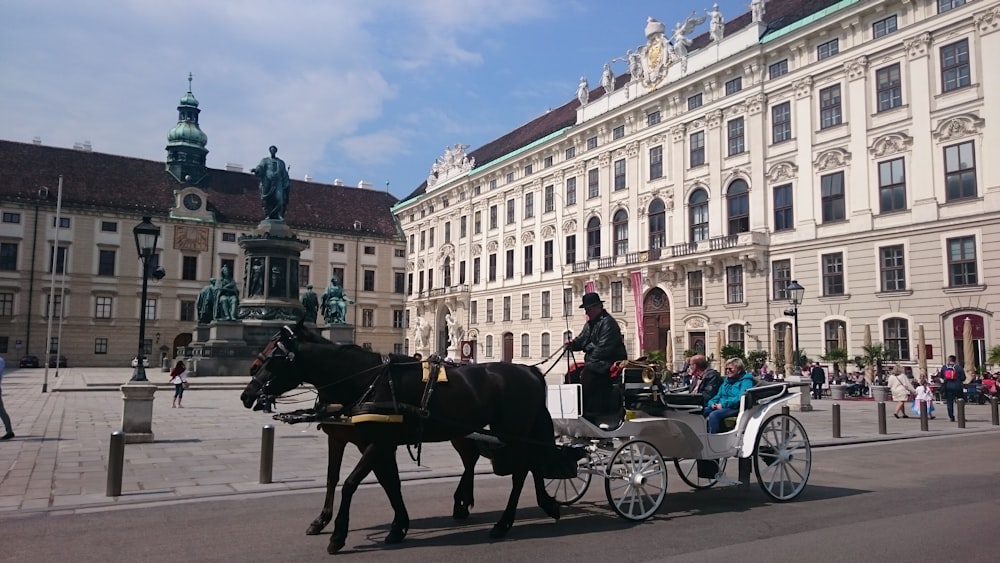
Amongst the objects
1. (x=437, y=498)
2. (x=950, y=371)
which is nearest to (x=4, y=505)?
(x=437, y=498)

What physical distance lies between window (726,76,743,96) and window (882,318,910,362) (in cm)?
1478

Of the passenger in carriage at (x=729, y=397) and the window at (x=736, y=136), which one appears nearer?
the passenger in carriage at (x=729, y=397)

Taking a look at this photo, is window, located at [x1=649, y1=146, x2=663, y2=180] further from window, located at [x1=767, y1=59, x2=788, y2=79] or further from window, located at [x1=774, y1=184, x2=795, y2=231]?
window, located at [x1=774, y1=184, x2=795, y2=231]

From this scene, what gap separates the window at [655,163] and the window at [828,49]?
10.8 m

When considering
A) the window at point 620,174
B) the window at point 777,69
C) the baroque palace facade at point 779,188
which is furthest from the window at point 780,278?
the window at point 620,174

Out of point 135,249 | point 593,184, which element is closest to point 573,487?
point 593,184

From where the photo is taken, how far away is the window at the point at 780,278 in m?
35.7

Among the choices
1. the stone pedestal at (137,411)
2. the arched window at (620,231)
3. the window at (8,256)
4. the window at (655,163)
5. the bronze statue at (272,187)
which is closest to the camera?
the stone pedestal at (137,411)

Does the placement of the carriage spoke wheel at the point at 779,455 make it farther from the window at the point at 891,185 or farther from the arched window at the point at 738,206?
the arched window at the point at 738,206

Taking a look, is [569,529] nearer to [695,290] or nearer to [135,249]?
[695,290]

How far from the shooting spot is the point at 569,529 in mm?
7227

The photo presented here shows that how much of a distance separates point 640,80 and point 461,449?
134 feet

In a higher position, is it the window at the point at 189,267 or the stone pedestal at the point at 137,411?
the window at the point at 189,267

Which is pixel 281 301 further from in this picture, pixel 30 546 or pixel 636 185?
pixel 30 546
